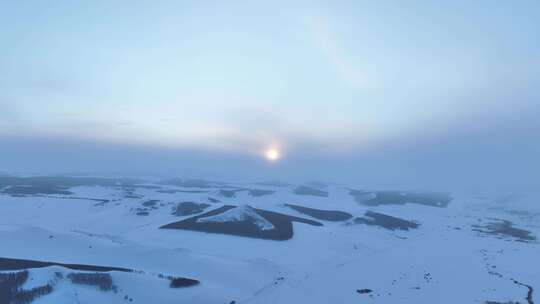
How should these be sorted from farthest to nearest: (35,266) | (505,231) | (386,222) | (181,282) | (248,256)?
(505,231) → (386,222) → (248,256) → (35,266) → (181,282)

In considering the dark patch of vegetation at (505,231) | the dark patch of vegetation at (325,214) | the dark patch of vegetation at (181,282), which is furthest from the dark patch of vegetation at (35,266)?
the dark patch of vegetation at (505,231)

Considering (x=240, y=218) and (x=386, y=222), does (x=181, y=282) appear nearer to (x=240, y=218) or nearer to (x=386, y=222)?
(x=240, y=218)

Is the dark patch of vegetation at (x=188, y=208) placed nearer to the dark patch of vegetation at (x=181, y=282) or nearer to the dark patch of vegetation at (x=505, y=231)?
the dark patch of vegetation at (x=181, y=282)

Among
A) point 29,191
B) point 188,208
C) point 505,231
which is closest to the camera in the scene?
point 505,231

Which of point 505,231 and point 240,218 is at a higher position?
point 240,218

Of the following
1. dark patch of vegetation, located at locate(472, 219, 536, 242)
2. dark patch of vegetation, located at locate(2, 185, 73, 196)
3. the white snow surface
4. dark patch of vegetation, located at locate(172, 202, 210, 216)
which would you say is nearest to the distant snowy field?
dark patch of vegetation, located at locate(172, 202, 210, 216)

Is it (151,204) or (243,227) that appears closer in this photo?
(243,227)

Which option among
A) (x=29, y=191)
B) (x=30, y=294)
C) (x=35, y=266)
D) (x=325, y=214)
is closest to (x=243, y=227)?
(x=325, y=214)
